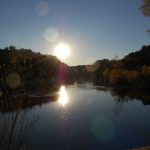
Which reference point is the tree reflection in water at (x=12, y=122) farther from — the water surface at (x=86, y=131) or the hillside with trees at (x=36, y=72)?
the water surface at (x=86, y=131)

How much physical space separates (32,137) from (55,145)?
3650mm

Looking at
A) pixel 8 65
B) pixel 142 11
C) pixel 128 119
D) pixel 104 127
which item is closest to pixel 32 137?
pixel 104 127

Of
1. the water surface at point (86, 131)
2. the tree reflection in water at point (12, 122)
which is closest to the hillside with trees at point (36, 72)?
the tree reflection in water at point (12, 122)

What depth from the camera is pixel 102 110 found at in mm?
39688

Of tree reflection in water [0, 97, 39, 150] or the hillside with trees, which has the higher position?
the hillside with trees

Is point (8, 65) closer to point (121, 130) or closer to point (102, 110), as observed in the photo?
point (121, 130)

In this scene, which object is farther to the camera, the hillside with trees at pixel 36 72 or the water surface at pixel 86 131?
the water surface at pixel 86 131

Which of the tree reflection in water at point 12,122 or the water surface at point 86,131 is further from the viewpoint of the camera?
the water surface at point 86,131

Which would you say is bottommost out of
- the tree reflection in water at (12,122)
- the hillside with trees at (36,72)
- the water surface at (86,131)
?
the water surface at (86,131)

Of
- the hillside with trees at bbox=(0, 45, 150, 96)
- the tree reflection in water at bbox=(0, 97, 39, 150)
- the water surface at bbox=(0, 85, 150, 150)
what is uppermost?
the hillside with trees at bbox=(0, 45, 150, 96)

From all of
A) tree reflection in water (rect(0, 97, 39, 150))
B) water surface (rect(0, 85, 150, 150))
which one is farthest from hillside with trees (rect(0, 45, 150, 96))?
water surface (rect(0, 85, 150, 150))

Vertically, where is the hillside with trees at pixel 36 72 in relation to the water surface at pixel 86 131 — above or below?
above

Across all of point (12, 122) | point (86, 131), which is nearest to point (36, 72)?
point (86, 131)

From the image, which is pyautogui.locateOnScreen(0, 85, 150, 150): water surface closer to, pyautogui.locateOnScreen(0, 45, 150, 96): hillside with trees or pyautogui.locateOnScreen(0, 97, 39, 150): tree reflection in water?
pyautogui.locateOnScreen(0, 45, 150, 96): hillside with trees
